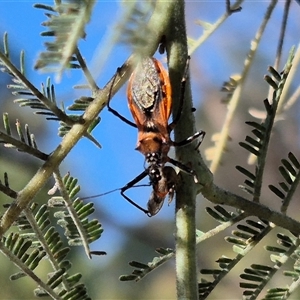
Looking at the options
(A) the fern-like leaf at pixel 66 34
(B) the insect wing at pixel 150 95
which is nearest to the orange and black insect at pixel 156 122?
(B) the insect wing at pixel 150 95

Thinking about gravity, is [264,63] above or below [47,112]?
above

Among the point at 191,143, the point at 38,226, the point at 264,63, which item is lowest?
the point at 38,226

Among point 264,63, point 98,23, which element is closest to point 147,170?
point 98,23

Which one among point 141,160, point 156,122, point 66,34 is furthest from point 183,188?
point 141,160

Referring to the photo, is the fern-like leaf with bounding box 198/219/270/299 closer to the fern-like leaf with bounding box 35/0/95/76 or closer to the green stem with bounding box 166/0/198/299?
the green stem with bounding box 166/0/198/299

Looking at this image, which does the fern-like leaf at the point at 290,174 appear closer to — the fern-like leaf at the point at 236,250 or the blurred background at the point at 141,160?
the fern-like leaf at the point at 236,250

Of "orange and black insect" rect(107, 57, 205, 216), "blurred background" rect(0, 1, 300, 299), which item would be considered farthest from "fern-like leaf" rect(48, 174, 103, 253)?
"blurred background" rect(0, 1, 300, 299)

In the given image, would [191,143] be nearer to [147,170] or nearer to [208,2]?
[147,170]
